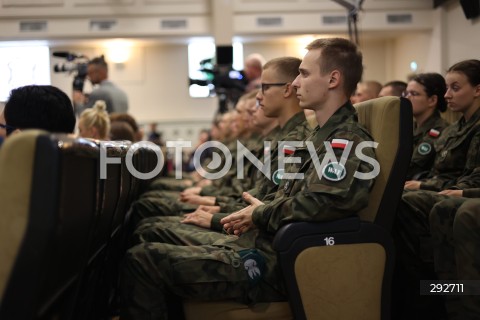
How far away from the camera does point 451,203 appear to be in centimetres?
213

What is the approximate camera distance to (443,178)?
3.07 m

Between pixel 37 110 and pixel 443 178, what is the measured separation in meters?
1.98

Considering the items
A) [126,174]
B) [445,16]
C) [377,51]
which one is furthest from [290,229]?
[377,51]

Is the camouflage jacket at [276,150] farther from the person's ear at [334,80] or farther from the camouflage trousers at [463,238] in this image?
the camouflage trousers at [463,238]

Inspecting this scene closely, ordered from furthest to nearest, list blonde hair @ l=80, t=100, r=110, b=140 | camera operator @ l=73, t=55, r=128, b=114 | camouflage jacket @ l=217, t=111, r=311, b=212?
camera operator @ l=73, t=55, r=128, b=114 < blonde hair @ l=80, t=100, r=110, b=140 < camouflage jacket @ l=217, t=111, r=311, b=212

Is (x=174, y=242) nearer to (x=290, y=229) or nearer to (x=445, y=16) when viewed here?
(x=290, y=229)

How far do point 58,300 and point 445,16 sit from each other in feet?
27.7

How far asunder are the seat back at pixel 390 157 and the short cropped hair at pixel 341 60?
0.22 metres

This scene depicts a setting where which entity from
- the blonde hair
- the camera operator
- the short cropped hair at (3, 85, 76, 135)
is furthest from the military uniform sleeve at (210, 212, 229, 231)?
the camera operator

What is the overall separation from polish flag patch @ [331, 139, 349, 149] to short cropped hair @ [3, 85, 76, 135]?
0.80 m

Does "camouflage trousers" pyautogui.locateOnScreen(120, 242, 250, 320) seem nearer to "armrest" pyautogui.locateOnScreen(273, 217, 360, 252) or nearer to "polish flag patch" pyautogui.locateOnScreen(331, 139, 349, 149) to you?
"armrest" pyautogui.locateOnScreen(273, 217, 360, 252)

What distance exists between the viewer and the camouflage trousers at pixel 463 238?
6.48 feet

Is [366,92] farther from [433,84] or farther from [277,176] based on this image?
[277,176]

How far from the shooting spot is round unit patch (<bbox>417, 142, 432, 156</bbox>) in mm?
3387
